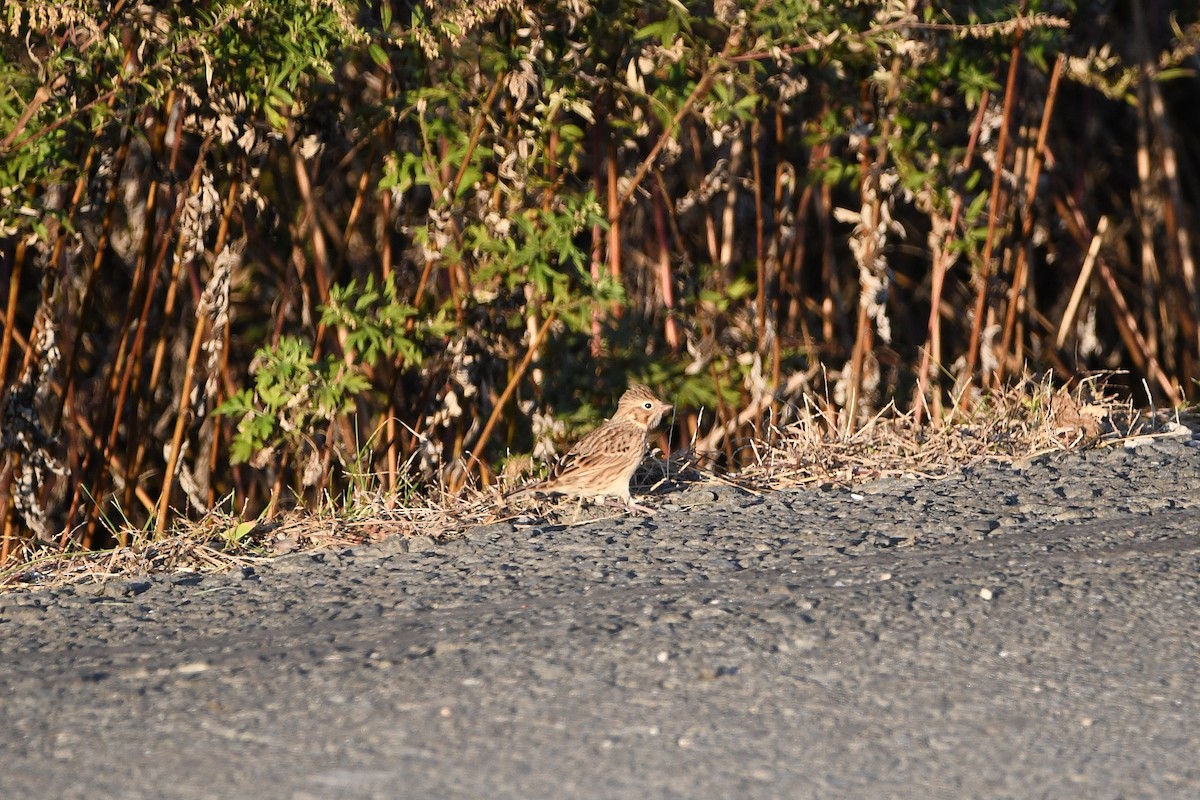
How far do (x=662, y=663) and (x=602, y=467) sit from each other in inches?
61.7

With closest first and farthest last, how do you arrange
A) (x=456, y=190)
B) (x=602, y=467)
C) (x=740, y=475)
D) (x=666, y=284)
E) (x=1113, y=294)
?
(x=602, y=467), (x=740, y=475), (x=456, y=190), (x=666, y=284), (x=1113, y=294)

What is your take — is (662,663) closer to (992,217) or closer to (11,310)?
(11,310)

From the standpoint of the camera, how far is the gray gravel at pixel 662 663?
313 centimetres

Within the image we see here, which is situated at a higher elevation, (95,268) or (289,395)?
(95,268)

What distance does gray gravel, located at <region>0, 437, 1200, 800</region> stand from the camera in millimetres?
3129

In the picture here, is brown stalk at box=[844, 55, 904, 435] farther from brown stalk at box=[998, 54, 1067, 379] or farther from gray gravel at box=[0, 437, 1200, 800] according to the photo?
gray gravel at box=[0, 437, 1200, 800]

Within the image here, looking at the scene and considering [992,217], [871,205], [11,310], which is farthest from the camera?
[992,217]

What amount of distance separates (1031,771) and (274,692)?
5.32ft

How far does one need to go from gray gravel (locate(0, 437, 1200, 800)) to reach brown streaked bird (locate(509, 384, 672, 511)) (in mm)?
188

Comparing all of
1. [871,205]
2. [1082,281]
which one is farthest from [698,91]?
[1082,281]

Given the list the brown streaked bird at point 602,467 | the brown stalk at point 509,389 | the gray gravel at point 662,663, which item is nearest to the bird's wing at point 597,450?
the brown streaked bird at point 602,467

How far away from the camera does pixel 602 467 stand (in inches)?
204

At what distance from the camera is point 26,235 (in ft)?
19.5

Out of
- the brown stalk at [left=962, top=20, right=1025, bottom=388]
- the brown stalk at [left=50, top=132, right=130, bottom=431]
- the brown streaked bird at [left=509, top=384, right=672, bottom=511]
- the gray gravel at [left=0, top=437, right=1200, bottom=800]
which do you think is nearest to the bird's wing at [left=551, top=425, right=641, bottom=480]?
the brown streaked bird at [left=509, top=384, right=672, bottom=511]
